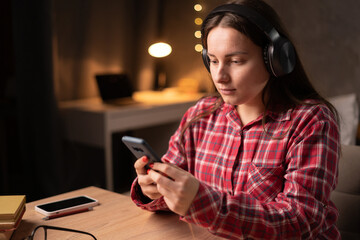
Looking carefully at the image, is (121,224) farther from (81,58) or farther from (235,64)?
(81,58)

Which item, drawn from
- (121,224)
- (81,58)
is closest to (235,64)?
(121,224)

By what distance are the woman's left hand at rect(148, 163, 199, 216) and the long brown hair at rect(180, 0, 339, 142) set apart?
0.34 m

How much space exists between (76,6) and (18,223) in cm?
221

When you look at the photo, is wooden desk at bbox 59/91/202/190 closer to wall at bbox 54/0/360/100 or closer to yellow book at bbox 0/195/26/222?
wall at bbox 54/0/360/100

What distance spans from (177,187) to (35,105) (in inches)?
74.4

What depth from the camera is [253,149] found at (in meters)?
1.03

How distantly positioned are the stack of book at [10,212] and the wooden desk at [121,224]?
4cm

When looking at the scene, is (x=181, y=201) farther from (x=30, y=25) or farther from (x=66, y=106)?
(x=66, y=106)

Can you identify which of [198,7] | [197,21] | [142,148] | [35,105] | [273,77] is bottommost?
[35,105]

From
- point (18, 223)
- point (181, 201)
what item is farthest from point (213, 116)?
point (18, 223)

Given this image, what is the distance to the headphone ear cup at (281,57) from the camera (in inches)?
36.7

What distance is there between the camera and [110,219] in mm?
1026

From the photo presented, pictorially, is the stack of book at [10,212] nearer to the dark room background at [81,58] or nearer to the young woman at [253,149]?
the young woman at [253,149]

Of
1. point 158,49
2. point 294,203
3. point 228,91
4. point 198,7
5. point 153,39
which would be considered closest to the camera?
point 294,203
